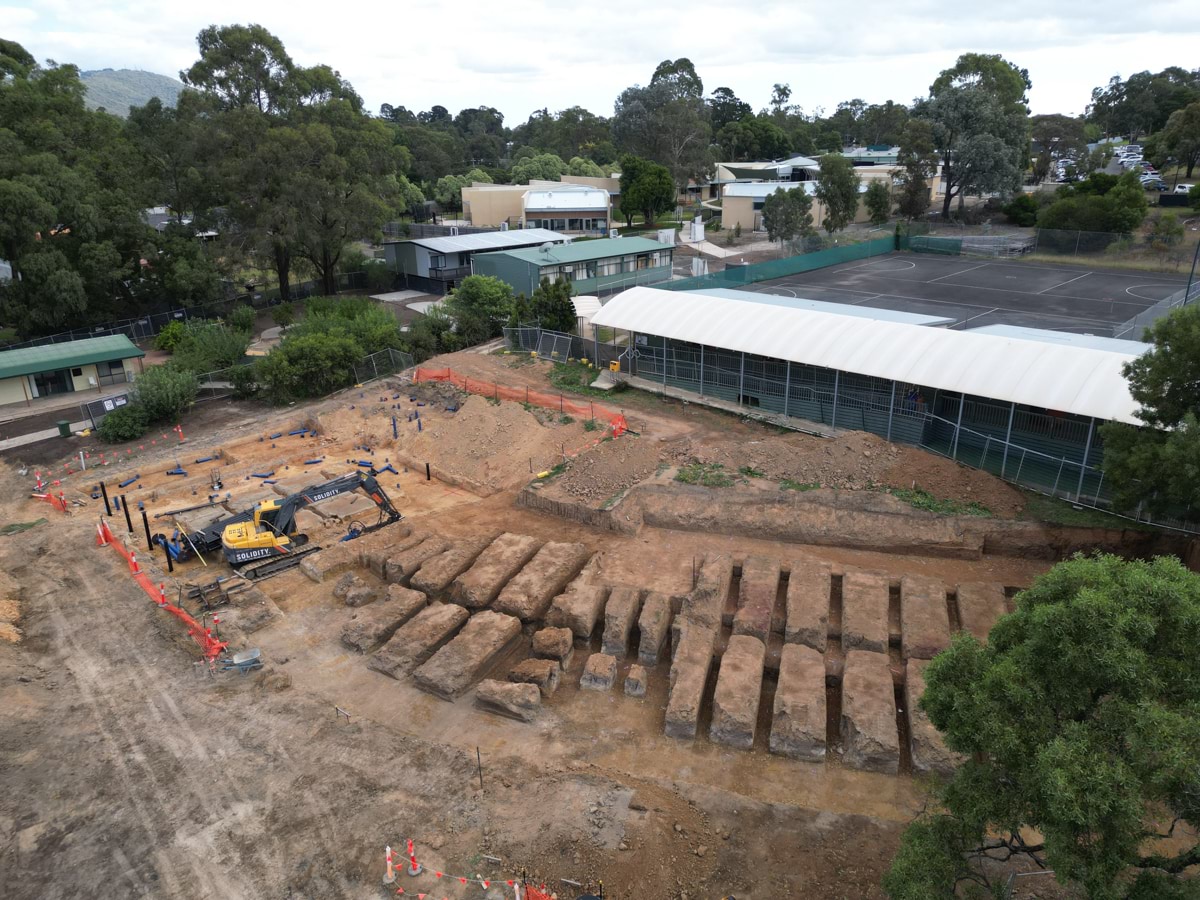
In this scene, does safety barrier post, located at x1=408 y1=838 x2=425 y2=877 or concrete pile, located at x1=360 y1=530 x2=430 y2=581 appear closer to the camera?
safety barrier post, located at x1=408 y1=838 x2=425 y2=877

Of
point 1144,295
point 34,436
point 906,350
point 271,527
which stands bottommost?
point 34,436

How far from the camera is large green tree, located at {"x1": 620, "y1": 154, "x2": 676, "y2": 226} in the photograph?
8288 cm

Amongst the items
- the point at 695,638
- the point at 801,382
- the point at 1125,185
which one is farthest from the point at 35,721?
the point at 1125,185

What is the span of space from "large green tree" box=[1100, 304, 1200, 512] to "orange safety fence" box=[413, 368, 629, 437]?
1733cm

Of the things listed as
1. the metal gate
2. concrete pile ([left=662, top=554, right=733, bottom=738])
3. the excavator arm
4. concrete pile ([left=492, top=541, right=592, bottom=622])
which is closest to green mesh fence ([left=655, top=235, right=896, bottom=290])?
the metal gate

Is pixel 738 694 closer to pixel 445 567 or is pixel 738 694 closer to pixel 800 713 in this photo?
pixel 800 713

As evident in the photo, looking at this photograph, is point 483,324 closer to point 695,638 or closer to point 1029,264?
point 695,638

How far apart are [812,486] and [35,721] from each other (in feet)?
74.3

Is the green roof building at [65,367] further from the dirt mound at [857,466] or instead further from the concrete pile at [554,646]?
the concrete pile at [554,646]

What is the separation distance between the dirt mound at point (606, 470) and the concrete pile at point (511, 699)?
9947 mm

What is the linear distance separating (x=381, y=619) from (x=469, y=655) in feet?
10.2

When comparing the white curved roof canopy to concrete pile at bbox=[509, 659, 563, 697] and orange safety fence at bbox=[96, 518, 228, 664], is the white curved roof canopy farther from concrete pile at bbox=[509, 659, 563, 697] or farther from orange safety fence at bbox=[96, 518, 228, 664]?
orange safety fence at bbox=[96, 518, 228, 664]

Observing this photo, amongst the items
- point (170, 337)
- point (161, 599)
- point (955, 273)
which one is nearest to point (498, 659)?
point (161, 599)

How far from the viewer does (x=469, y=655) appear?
19.2 metres
